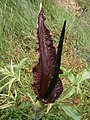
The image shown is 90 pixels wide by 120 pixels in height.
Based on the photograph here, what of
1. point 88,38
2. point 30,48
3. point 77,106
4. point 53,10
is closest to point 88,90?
point 77,106

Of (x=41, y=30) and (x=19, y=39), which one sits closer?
(x=41, y=30)

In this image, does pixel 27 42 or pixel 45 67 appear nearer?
pixel 45 67

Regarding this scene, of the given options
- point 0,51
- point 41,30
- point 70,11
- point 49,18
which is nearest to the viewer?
point 41,30

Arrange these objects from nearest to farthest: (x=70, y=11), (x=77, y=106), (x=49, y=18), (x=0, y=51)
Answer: (x=77, y=106), (x=0, y=51), (x=49, y=18), (x=70, y=11)

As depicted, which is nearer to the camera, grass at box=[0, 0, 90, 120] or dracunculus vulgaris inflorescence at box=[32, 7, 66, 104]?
dracunculus vulgaris inflorescence at box=[32, 7, 66, 104]

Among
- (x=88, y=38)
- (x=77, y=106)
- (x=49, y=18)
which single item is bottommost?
(x=77, y=106)

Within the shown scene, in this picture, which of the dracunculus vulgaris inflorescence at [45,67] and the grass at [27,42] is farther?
the grass at [27,42]

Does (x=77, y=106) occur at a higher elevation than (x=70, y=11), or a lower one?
lower

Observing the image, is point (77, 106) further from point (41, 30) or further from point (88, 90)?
point (41, 30)
